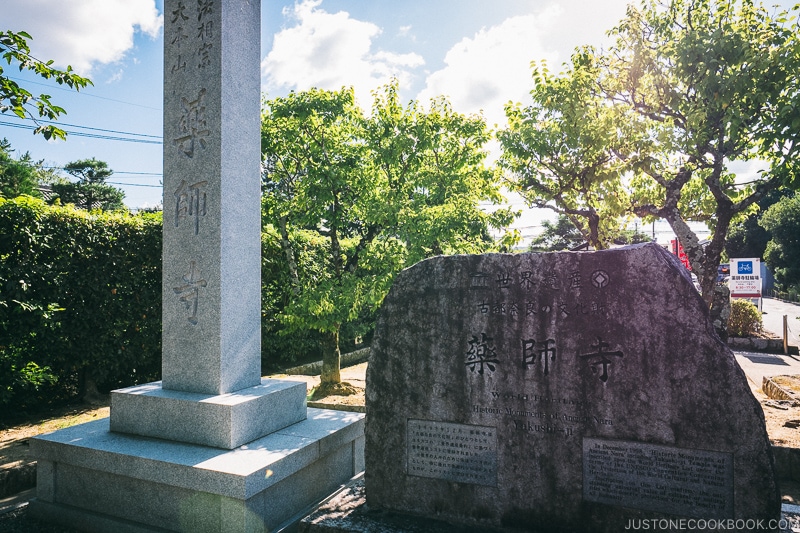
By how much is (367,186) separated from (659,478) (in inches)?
223

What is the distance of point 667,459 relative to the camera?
9.70 feet

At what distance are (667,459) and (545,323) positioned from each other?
1.14 metres

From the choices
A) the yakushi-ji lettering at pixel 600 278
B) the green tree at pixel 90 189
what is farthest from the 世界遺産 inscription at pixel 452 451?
the green tree at pixel 90 189

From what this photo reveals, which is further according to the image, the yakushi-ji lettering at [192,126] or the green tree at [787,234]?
the green tree at [787,234]

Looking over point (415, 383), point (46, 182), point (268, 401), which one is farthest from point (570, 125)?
point (46, 182)

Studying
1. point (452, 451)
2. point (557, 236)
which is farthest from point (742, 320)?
point (557, 236)

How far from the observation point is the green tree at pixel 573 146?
6.97 metres

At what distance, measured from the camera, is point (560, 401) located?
3.19 m

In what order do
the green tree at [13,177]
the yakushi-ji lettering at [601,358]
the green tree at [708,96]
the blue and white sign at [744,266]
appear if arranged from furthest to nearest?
the green tree at [13,177]
the blue and white sign at [744,266]
the green tree at [708,96]
the yakushi-ji lettering at [601,358]

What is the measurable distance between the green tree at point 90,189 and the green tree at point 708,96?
1013 inches

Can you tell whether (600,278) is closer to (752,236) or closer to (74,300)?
(74,300)

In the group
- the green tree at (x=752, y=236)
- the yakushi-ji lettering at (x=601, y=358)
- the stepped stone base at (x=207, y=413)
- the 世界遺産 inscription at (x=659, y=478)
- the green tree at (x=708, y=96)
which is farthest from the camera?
the green tree at (x=752, y=236)

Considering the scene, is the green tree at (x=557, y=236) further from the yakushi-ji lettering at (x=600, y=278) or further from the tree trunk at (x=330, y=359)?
the yakushi-ji lettering at (x=600, y=278)

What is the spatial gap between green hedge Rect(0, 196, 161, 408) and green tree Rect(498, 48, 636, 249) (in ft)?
21.2
